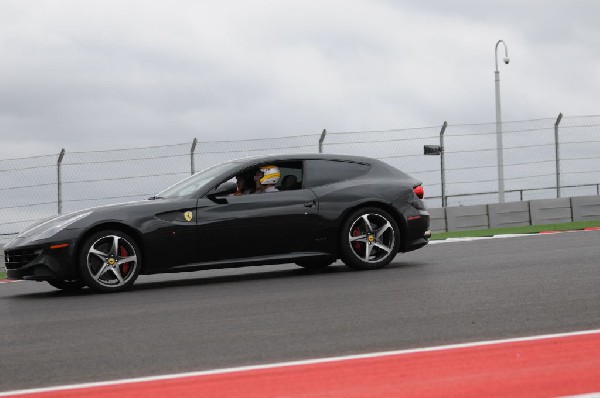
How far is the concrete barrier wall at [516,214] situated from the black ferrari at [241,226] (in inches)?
397

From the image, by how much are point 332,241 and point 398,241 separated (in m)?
0.81

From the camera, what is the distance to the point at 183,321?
25.2ft

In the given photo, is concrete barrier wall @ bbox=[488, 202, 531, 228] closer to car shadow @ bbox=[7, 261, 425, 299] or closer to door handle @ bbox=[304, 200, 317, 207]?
car shadow @ bbox=[7, 261, 425, 299]

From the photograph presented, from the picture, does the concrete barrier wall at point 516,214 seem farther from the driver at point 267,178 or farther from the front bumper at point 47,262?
the front bumper at point 47,262

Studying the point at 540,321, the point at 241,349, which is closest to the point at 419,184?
the point at 540,321

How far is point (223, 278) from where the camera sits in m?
11.7

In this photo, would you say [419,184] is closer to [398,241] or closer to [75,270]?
[398,241]

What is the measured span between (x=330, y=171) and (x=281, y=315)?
3775mm

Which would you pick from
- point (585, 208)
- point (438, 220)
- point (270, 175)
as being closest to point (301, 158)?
point (270, 175)

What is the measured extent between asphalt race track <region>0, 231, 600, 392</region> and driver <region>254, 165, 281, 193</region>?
1.01m

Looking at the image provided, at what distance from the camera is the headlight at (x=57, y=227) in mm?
9883

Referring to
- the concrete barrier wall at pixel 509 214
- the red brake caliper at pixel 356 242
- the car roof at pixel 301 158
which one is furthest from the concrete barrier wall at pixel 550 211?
the red brake caliper at pixel 356 242

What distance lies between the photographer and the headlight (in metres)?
9.88

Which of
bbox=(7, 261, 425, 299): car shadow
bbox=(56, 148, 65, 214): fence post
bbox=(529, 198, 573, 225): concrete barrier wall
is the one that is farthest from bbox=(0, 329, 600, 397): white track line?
bbox=(529, 198, 573, 225): concrete barrier wall
